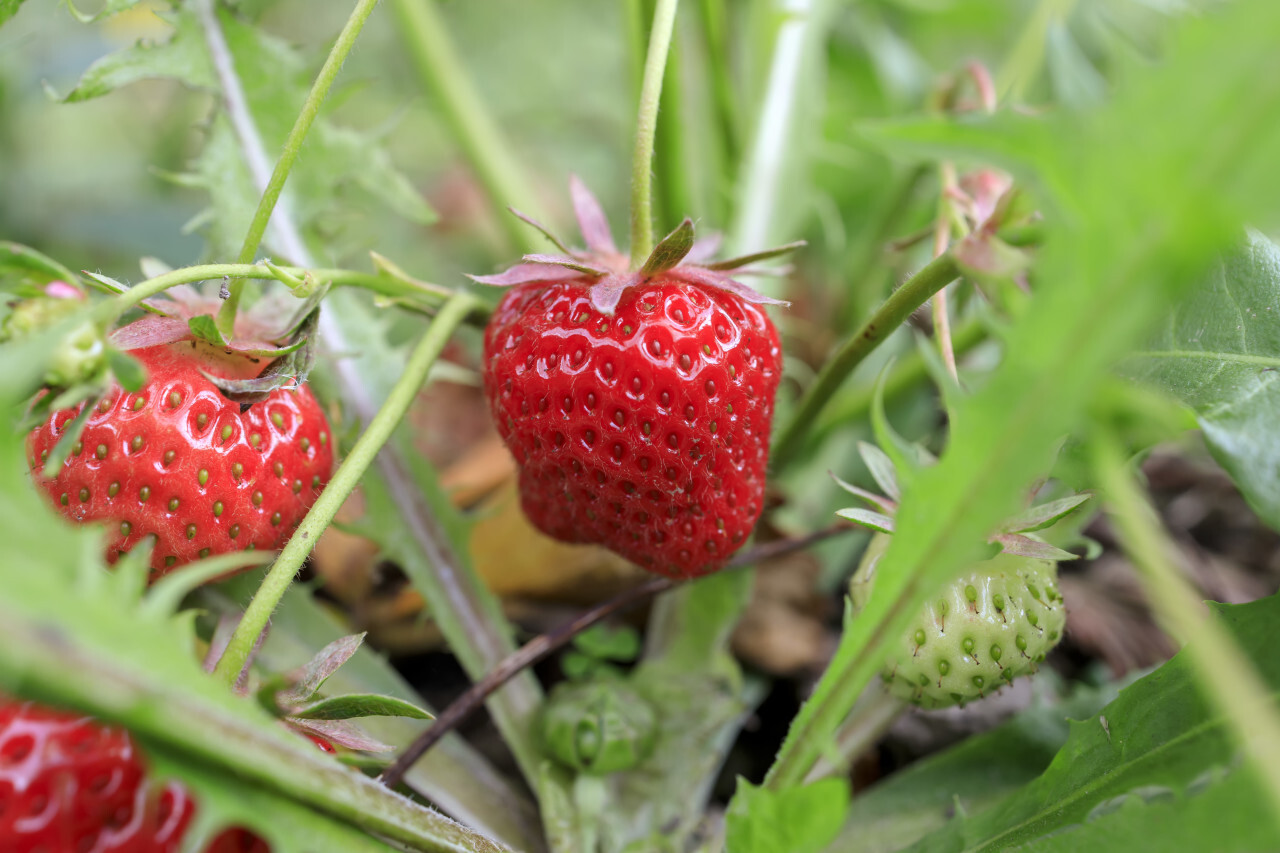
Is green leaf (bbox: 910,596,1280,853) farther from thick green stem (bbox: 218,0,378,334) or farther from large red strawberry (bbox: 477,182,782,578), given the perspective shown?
thick green stem (bbox: 218,0,378,334)

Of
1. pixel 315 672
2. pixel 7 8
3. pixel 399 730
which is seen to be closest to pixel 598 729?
pixel 399 730

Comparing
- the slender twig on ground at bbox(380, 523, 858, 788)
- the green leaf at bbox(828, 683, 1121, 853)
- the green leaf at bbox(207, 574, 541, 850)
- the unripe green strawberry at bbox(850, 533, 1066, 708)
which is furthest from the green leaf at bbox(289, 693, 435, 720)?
the green leaf at bbox(828, 683, 1121, 853)

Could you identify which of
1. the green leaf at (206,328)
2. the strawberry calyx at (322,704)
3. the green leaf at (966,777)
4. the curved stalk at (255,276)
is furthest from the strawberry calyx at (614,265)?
the green leaf at (966,777)

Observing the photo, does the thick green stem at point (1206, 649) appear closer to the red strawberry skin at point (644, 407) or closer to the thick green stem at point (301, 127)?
the red strawberry skin at point (644, 407)

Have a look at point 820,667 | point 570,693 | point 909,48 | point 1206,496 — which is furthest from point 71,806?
point 909,48

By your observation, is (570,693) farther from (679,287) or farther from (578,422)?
(679,287)

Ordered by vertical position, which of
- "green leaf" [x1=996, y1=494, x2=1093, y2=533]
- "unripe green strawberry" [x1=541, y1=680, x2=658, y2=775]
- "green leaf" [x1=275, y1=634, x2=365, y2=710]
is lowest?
"unripe green strawberry" [x1=541, y1=680, x2=658, y2=775]
